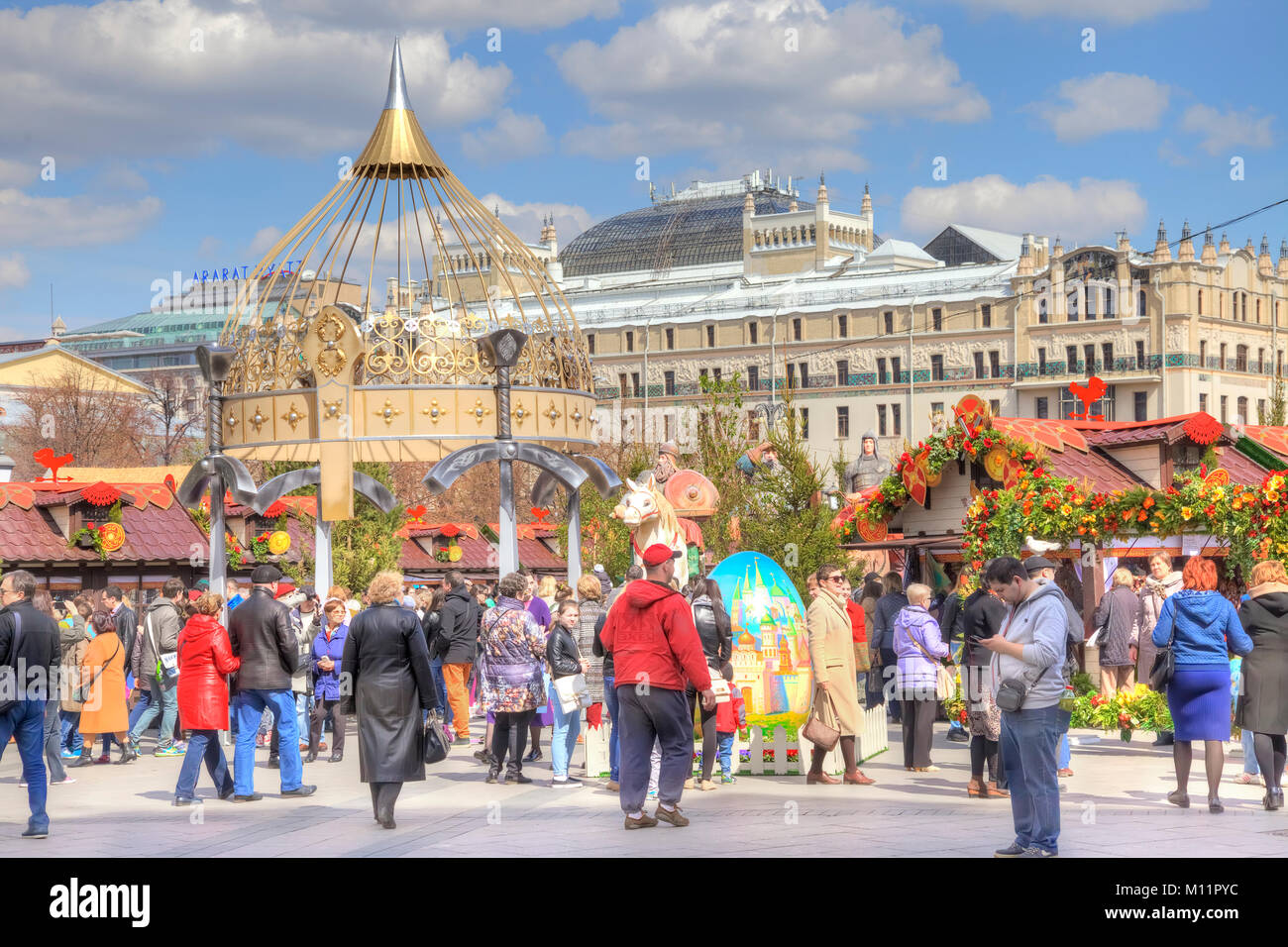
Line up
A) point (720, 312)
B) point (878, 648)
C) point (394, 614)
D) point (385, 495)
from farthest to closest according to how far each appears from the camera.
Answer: point (720, 312)
point (385, 495)
point (878, 648)
point (394, 614)

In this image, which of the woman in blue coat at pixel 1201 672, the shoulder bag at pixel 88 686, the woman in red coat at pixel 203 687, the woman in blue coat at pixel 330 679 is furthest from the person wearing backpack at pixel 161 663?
the woman in blue coat at pixel 1201 672

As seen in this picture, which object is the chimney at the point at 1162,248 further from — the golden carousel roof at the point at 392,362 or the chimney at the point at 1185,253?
the golden carousel roof at the point at 392,362

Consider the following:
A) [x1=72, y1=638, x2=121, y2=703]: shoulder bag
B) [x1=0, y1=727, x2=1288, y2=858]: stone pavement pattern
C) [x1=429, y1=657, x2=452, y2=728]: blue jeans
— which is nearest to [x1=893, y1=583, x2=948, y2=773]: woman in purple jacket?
[x1=0, y1=727, x2=1288, y2=858]: stone pavement pattern

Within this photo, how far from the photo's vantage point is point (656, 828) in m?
10.4

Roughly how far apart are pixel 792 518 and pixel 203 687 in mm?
10909

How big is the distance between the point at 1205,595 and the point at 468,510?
41.7 metres

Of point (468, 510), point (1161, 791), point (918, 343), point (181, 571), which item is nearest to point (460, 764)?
point (1161, 791)

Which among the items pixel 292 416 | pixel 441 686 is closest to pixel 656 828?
pixel 441 686

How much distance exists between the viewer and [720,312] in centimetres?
8975

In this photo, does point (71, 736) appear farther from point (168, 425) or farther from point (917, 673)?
point (168, 425)

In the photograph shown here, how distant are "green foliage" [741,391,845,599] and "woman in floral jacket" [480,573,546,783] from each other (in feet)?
26.9

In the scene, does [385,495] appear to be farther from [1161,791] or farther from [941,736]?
[1161,791]

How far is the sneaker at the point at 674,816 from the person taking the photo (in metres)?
10.4

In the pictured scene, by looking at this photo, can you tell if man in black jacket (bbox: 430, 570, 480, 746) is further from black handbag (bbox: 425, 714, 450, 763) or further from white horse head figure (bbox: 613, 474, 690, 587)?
black handbag (bbox: 425, 714, 450, 763)
